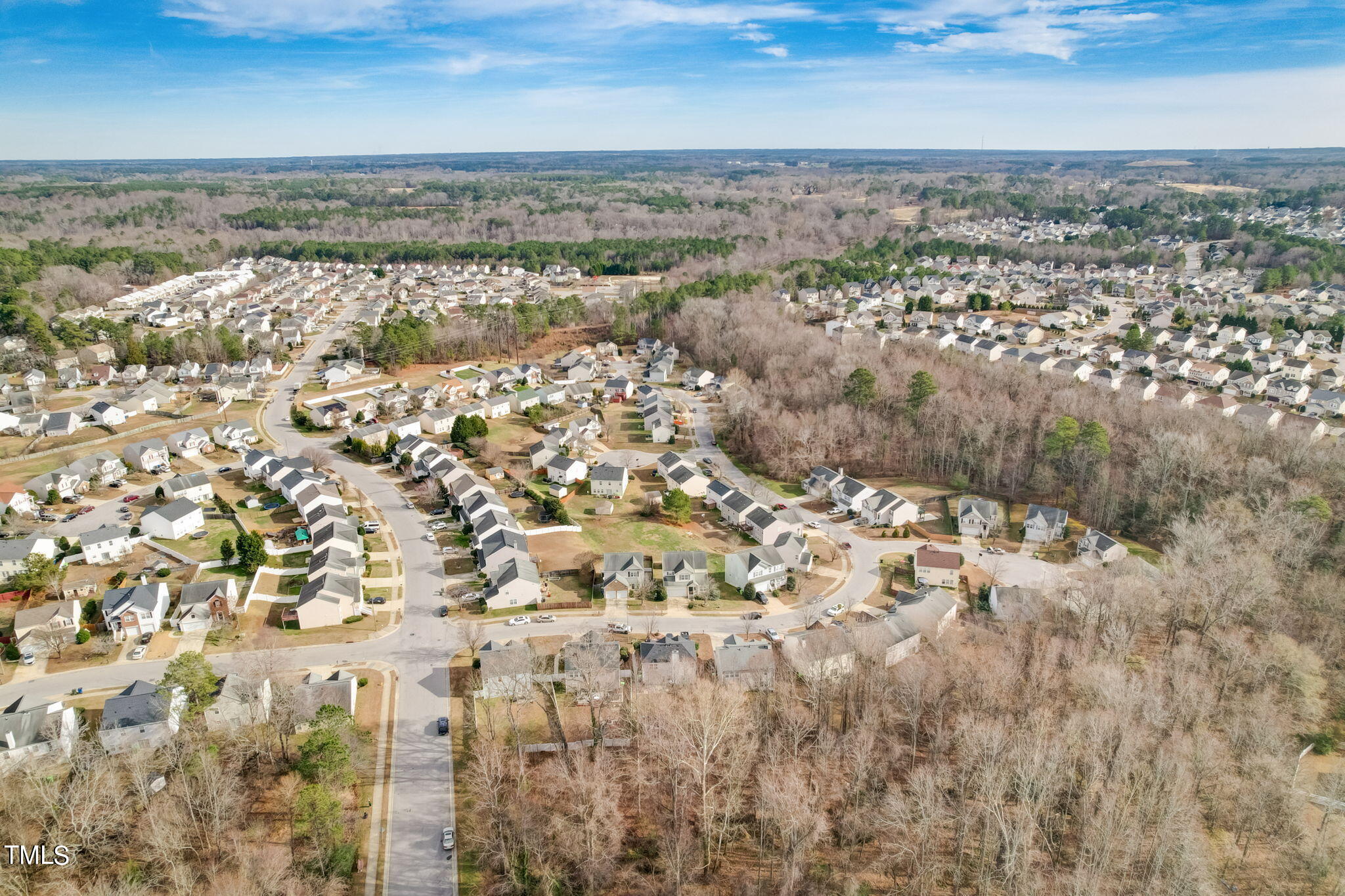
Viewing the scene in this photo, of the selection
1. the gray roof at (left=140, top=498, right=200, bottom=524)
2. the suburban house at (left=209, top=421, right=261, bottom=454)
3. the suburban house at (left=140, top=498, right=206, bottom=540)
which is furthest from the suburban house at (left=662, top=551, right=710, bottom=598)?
the suburban house at (left=209, top=421, right=261, bottom=454)

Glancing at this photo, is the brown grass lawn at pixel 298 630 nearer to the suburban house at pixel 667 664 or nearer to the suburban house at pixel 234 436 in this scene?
the suburban house at pixel 667 664

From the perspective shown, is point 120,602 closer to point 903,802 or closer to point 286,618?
point 286,618

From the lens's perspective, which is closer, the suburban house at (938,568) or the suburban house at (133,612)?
the suburban house at (133,612)

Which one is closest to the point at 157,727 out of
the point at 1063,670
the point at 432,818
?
the point at 432,818

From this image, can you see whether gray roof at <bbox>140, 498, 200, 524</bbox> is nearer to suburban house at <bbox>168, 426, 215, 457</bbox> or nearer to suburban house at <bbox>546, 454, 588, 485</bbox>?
suburban house at <bbox>168, 426, 215, 457</bbox>

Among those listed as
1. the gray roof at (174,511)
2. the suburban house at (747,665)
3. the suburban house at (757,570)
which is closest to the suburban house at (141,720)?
the gray roof at (174,511)

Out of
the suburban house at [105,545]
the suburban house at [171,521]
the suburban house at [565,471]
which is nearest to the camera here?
the suburban house at [105,545]
